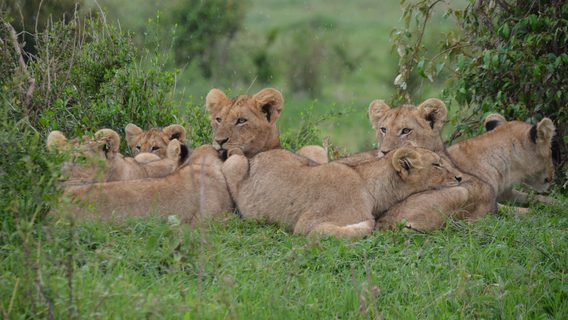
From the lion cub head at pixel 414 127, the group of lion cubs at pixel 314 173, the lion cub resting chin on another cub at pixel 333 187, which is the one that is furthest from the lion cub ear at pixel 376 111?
the lion cub resting chin on another cub at pixel 333 187

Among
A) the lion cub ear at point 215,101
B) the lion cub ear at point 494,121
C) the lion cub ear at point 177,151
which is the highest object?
the lion cub ear at point 215,101

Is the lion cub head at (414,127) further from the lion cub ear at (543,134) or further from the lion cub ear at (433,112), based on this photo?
the lion cub ear at (543,134)

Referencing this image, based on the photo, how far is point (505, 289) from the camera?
5312 mm

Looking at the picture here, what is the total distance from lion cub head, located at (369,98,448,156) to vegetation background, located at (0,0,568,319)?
0.30m

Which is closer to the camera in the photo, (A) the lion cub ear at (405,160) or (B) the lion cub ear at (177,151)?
(A) the lion cub ear at (405,160)

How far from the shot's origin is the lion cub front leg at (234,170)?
6.85 m

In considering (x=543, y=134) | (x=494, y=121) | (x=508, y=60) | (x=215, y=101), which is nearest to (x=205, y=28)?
(x=215, y=101)

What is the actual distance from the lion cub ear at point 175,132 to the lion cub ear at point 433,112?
1799 mm

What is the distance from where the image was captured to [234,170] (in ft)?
22.6

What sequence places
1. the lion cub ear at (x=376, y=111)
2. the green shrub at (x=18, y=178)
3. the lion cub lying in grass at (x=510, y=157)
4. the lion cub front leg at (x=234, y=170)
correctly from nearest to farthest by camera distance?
the green shrub at (x=18, y=178)
the lion cub front leg at (x=234, y=170)
the lion cub lying in grass at (x=510, y=157)
the lion cub ear at (x=376, y=111)

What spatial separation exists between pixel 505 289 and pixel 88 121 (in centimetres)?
374

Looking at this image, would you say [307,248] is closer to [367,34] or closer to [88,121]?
[88,121]

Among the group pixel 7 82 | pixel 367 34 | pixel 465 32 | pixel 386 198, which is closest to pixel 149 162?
pixel 7 82

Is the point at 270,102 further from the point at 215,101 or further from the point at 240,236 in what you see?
the point at 240,236
